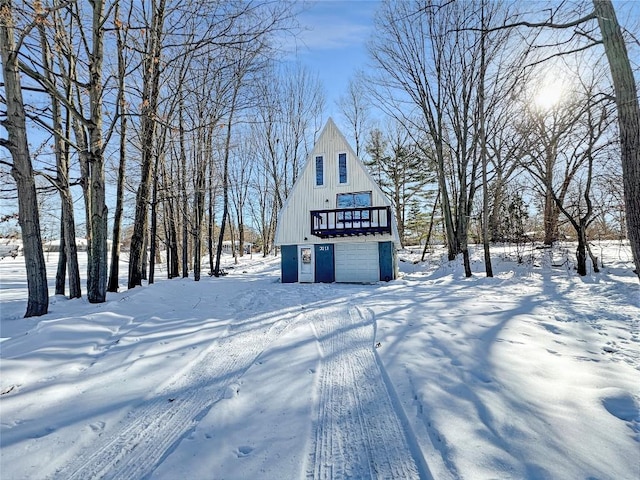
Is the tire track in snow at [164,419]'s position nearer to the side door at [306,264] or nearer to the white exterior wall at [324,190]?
the side door at [306,264]

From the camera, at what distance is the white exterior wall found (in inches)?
530

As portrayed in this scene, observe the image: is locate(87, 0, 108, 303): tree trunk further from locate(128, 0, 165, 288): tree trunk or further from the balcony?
the balcony

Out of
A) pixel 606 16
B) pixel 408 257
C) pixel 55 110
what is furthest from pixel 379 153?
pixel 606 16

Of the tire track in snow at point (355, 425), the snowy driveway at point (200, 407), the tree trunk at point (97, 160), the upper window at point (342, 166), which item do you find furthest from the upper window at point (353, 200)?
the tire track in snow at point (355, 425)

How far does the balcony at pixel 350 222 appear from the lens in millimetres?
12697

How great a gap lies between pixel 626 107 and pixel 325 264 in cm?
1125

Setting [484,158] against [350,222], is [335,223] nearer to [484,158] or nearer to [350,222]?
[350,222]

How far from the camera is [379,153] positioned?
2367cm

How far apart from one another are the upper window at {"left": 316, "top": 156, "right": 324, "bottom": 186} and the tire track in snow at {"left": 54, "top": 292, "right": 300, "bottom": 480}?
1082cm

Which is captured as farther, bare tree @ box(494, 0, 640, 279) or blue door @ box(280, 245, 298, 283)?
blue door @ box(280, 245, 298, 283)

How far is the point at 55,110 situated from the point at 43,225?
5.10 metres

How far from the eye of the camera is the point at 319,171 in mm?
14055

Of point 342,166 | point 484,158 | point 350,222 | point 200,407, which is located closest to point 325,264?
point 350,222

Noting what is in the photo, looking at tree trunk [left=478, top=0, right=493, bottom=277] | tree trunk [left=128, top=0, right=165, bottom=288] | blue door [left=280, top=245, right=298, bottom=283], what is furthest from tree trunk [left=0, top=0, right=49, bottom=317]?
tree trunk [left=478, top=0, right=493, bottom=277]
